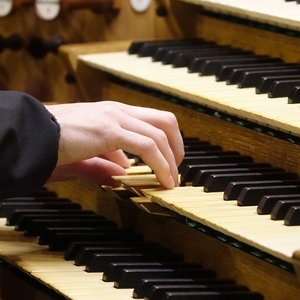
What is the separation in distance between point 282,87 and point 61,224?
1.33 ft

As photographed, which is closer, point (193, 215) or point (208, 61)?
point (193, 215)

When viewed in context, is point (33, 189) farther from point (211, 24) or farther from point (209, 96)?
point (211, 24)

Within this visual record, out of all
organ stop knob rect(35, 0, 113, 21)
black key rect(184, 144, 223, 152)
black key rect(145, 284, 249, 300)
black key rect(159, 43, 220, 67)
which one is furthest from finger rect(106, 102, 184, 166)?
organ stop knob rect(35, 0, 113, 21)

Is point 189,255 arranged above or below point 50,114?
below

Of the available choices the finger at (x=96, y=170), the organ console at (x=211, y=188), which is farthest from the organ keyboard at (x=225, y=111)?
the finger at (x=96, y=170)

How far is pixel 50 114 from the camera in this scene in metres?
1.29

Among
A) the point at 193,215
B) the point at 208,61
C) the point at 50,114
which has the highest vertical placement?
the point at 208,61

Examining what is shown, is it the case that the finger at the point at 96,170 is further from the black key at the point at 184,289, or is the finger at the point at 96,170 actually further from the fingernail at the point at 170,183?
the black key at the point at 184,289

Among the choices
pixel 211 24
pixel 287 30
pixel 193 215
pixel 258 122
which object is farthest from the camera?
pixel 211 24

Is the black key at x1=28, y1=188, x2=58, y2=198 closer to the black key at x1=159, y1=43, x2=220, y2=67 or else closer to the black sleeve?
the black key at x1=159, y1=43, x2=220, y2=67

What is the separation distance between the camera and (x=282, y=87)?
1434mm

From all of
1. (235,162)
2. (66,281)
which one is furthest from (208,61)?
(66,281)

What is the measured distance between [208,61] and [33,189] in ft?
1.49

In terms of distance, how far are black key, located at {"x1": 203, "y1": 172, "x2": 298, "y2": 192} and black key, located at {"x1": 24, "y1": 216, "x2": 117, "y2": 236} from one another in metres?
0.26
